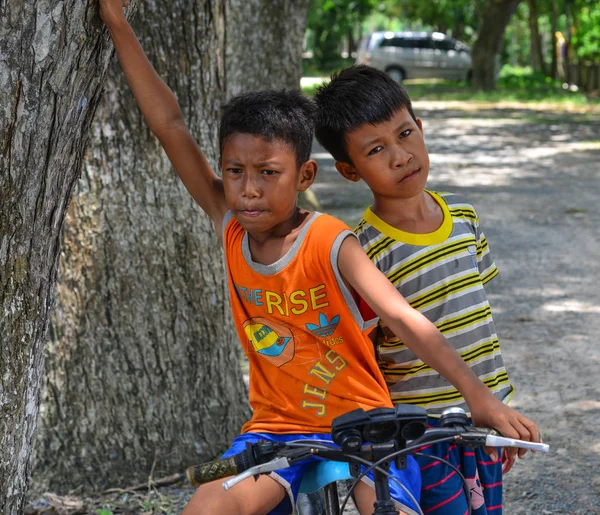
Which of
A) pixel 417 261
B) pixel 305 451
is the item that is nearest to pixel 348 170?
pixel 417 261

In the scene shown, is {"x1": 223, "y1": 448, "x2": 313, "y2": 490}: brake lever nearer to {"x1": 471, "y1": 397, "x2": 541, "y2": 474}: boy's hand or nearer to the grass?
{"x1": 471, "y1": 397, "x2": 541, "y2": 474}: boy's hand

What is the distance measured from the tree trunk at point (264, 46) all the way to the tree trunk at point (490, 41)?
19964mm

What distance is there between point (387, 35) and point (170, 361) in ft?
106

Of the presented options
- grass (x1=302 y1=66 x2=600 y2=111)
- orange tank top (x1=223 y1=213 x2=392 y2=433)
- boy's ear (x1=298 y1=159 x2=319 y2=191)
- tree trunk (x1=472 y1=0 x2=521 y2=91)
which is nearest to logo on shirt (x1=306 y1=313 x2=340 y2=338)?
orange tank top (x1=223 y1=213 x2=392 y2=433)

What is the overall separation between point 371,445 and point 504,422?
0.38m

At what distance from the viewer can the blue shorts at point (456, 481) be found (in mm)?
2500

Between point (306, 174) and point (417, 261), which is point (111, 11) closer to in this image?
point (306, 174)

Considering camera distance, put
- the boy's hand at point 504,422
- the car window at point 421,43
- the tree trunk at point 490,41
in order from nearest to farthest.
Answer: the boy's hand at point 504,422 < the tree trunk at point 490,41 < the car window at point 421,43

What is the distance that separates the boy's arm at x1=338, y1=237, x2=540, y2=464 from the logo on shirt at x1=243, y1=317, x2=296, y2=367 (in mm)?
220

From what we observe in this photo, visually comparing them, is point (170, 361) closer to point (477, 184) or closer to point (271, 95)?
point (271, 95)

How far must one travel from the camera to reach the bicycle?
1.79 m

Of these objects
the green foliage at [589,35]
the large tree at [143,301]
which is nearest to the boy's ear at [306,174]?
the large tree at [143,301]

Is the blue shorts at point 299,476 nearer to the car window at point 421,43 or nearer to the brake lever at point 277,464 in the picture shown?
the brake lever at point 277,464

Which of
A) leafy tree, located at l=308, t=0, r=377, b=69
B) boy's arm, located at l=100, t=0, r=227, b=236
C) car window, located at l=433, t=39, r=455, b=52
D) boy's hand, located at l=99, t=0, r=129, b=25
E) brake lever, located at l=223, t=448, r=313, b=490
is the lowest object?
brake lever, located at l=223, t=448, r=313, b=490
